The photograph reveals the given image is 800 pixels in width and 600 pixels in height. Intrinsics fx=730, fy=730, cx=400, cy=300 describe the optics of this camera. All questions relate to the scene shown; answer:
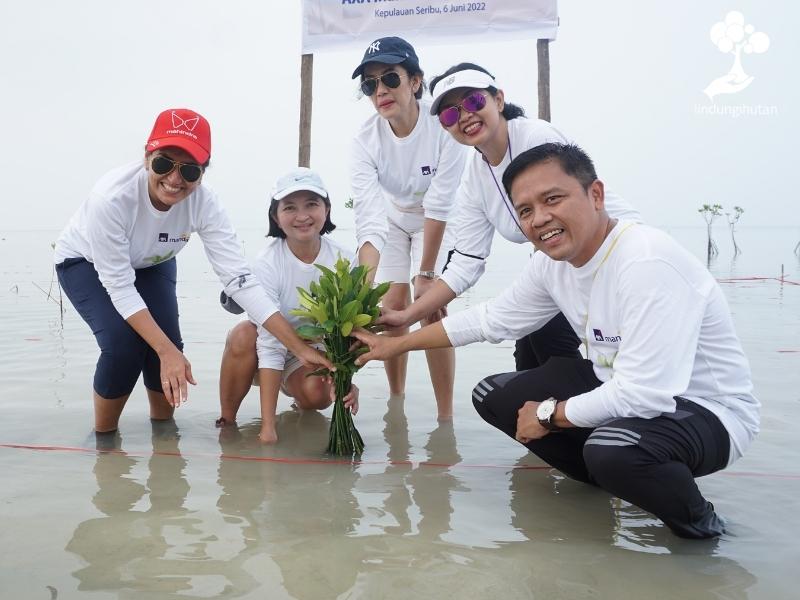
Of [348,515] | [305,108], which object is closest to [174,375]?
[348,515]

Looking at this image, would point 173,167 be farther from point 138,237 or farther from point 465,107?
point 465,107

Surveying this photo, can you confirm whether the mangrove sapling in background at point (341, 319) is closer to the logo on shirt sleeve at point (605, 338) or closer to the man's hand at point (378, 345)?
the man's hand at point (378, 345)

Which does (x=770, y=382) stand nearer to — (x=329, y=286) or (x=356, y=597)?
(x=329, y=286)

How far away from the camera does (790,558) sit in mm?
2436

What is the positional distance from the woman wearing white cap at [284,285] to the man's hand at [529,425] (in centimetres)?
106

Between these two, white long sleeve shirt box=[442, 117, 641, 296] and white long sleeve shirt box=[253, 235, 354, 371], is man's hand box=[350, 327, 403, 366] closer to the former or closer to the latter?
white long sleeve shirt box=[442, 117, 641, 296]

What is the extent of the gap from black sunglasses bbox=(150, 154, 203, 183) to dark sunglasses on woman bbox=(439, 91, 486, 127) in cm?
120

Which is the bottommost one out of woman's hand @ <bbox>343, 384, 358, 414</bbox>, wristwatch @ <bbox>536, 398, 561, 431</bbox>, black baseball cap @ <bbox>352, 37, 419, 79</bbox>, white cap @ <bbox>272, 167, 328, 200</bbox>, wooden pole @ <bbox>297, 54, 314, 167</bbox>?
woman's hand @ <bbox>343, 384, 358, 414</bbox>

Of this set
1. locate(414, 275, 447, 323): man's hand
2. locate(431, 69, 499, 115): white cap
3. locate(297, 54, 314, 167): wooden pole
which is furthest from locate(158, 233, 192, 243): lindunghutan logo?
locate(297, 54, 314, 167): wooden pole

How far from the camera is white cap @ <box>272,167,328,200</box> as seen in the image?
12.6 feet

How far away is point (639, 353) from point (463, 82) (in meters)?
1.53

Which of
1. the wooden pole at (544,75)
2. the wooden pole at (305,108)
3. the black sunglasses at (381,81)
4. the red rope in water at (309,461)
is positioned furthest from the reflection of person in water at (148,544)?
the wooden pole at (544,75)

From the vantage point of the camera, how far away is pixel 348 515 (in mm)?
2785

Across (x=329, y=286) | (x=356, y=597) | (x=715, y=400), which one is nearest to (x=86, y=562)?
(x=356, y=597)
